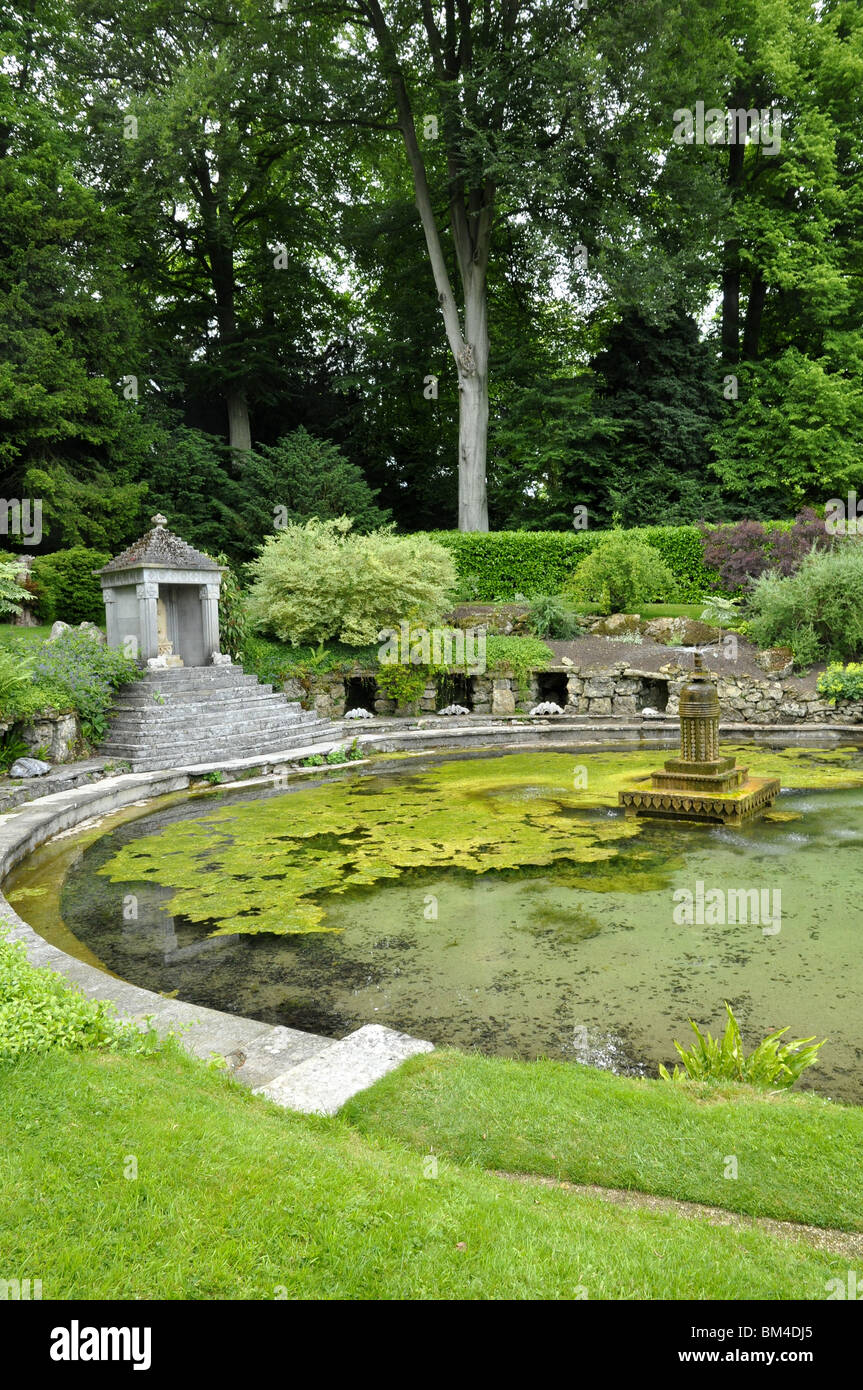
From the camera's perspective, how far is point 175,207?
2472cm

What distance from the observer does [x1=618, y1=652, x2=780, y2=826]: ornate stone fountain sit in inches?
362

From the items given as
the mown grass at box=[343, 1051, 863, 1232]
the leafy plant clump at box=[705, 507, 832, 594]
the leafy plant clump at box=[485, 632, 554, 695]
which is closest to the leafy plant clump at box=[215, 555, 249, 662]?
the leafy plant clump at box=[485, 632, 554, 695]

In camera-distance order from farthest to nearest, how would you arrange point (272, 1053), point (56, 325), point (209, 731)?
point (56, 325)
point (209, 731)
point (272, 1053)

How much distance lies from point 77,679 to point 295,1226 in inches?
451

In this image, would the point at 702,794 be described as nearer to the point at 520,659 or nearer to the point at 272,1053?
the point at 272,1053

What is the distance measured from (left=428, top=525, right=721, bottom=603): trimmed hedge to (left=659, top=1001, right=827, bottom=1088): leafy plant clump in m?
17.6

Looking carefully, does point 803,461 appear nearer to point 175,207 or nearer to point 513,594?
point 513,594

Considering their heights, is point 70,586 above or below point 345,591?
above

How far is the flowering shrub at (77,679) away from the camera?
36.5ft

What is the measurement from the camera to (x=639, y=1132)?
127 inches

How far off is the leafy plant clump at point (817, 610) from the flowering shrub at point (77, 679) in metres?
12.3

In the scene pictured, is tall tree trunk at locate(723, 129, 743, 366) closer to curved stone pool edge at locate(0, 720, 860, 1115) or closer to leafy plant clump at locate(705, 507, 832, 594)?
leafy plant clump at locate(705, 507, 832, 594)

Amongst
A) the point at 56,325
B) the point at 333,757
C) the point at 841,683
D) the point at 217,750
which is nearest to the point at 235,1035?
the point at 333,757

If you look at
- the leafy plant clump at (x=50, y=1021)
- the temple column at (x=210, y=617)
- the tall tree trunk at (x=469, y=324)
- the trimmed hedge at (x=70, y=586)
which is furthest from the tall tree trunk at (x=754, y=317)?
the leafy plant clump at (x=50, y=1021)
